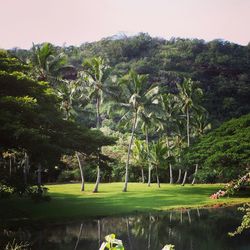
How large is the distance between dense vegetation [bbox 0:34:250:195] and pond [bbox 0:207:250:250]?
2885 mm

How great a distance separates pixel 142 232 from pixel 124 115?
2360 cm

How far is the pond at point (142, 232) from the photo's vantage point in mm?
17031

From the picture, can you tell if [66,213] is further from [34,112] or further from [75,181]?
[75,181]

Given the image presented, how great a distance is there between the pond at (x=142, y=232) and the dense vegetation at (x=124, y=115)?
2885 mm

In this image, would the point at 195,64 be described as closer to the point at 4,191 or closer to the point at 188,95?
the point at 188,95

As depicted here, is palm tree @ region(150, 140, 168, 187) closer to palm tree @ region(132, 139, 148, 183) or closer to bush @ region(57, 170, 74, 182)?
palm tree @ region(132, 139, 148, 183)

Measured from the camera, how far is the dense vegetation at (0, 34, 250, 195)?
2320 centimetres

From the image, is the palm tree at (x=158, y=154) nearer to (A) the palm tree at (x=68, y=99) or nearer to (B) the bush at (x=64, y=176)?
(A) the palm tree at (x=68, y=99)

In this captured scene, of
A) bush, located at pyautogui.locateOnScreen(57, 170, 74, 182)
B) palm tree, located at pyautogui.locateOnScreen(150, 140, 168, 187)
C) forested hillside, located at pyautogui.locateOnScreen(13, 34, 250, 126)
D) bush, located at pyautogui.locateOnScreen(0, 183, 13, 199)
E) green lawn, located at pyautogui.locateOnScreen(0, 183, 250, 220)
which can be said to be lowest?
green lawn, located at pyautogui.locateOnScreen(0, 183, 250, 220)

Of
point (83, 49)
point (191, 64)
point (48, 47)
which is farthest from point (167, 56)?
point (48, 47)

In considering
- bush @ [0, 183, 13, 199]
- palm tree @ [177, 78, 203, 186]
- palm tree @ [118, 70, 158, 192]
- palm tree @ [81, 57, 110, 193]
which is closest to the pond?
bush @ [0, 183, 13, 199]

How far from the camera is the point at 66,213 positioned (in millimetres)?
25422

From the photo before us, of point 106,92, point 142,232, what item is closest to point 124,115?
point 106,92

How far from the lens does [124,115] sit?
1682 inches
